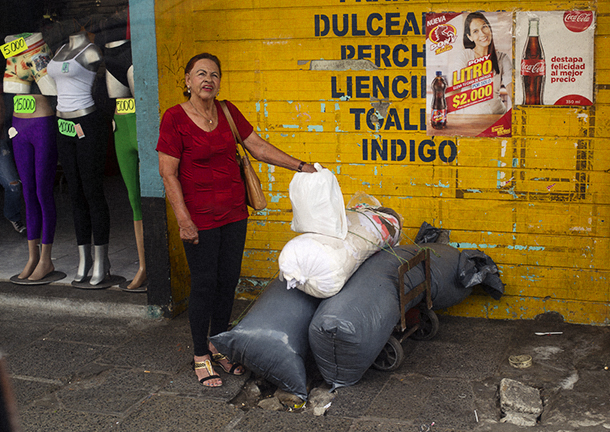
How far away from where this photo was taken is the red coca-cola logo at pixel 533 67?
4266 mm

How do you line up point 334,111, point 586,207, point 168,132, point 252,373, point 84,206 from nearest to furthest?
point 168,132 → point 252,373 → point 586,207 → point 334,111 → point 84,206

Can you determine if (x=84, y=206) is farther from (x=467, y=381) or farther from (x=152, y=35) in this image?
(x=467, y=381)

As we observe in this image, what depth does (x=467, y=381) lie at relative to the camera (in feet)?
12.1

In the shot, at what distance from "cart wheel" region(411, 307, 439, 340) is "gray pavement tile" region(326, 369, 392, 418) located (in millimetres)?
571

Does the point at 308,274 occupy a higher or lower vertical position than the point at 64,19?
lower

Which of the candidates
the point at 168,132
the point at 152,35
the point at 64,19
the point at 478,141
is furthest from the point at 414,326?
the point at 64,19

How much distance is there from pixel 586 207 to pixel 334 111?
1896 millimetres

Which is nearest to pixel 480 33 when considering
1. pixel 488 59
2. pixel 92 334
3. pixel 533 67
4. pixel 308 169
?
pixel 488 59

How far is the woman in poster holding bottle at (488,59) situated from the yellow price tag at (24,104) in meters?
3.58

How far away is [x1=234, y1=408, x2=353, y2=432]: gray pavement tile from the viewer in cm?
330

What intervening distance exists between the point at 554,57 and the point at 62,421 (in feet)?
12.4

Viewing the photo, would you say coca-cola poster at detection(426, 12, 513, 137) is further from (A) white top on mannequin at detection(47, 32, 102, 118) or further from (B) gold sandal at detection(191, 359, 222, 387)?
(A) white top on mannequin at detection(47, 32, 102, 118)

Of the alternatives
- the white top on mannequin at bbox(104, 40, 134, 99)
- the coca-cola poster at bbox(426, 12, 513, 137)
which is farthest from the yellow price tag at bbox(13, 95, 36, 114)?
the coca-cola poster at bbox(426, 12, 513, 137)

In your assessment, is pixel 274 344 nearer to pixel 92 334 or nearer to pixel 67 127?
pixel 92 334
